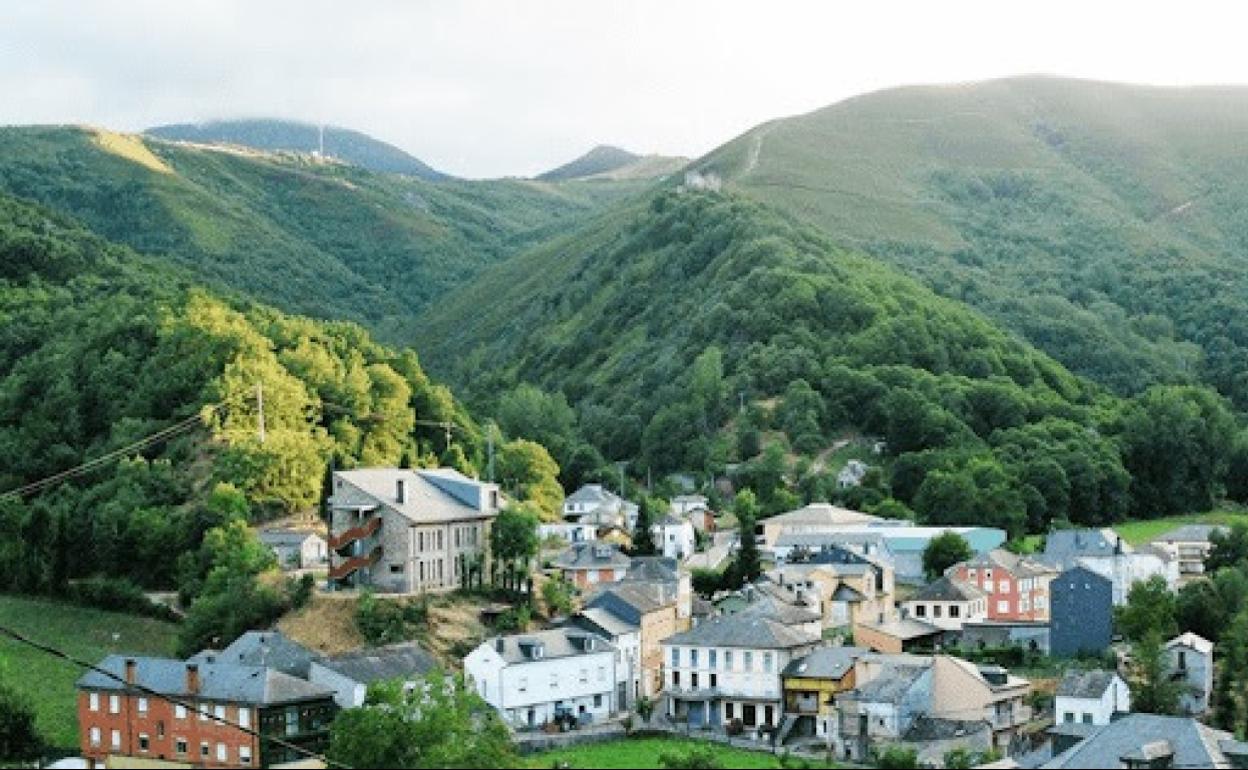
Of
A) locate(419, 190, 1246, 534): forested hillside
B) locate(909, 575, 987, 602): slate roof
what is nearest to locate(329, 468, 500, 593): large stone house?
Result: locate(909, 575, 987, 602): slate roof

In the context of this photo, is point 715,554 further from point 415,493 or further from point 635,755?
point 635,755

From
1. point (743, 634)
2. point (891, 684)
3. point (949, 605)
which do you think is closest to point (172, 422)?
point (743, 634)

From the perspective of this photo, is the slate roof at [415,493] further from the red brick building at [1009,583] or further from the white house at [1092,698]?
the white house at [1092,698]

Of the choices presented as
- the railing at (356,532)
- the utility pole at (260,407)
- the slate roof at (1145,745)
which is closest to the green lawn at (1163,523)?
the utility pole at (260,407)

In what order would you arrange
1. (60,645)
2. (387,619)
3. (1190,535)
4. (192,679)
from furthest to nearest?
1. (1190,535)
2. (60,645)
3. (387,619)
4. (192,679)

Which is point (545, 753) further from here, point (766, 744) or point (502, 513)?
point (502, 513)
